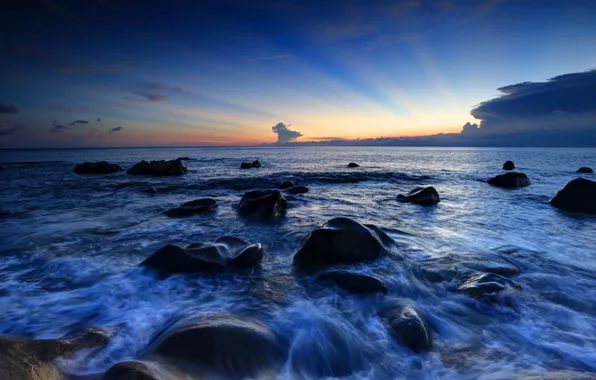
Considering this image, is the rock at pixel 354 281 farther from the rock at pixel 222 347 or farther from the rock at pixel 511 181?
the rock at pixel 511 181

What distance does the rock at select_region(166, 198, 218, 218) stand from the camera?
9.68 metres

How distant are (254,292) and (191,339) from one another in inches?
63.8

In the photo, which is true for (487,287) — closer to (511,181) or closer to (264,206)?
(264,206)

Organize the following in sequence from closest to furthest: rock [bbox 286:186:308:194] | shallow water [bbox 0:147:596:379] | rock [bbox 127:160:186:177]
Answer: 1. shallow water [bbox 0:147:596:379]
2. rock [bbox 286:186:308:194]
3. rock [bbox 127:160:186:177]

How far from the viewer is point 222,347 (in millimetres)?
2916

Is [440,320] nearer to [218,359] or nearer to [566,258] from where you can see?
[218,359]

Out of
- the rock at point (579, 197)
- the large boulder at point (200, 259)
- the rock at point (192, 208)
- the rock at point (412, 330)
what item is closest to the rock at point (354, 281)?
the rock at point (412, 330)

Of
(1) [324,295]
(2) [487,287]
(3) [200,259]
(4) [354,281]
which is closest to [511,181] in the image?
(2) [487,287]

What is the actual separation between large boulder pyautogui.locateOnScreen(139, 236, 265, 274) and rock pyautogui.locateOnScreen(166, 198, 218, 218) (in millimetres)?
4435

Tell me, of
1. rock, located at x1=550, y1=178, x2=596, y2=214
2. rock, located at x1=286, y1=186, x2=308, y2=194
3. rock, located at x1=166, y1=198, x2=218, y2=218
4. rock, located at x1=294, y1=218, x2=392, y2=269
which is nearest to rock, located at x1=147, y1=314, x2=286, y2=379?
rock, located at x1=294, y1=218, x2=392, y2=269

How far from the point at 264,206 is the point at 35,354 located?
701 centimetres

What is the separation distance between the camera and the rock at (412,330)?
3.27 meters

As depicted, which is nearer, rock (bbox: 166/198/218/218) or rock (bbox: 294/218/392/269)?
rock (bbox: 294/218/392/269)

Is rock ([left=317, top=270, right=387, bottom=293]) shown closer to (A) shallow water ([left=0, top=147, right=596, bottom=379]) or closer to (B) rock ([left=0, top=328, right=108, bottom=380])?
(A) shallow water ([left=0, top=147, right=596, bottom=379])
